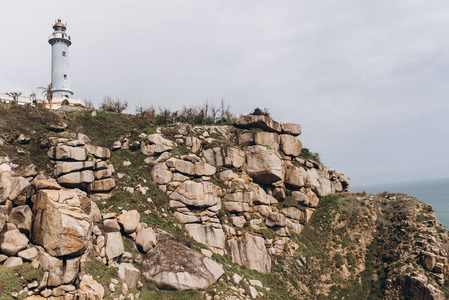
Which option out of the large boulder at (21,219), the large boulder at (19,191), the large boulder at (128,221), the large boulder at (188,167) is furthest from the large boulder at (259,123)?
the large boulder at (21,219)

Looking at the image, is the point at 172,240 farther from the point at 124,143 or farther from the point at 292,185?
the point at 292,185

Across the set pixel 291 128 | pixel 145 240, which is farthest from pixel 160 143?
pixel 291 128

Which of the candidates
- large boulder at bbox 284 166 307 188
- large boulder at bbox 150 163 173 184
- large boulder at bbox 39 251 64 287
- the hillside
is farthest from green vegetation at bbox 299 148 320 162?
large boulder at bbox 39 251 64 287

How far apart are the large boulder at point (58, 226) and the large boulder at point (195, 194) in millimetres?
13581

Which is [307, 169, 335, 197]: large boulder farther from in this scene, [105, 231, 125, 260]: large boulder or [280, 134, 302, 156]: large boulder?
[105, 231, 125, 260]: large boulder

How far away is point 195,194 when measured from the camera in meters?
29.4

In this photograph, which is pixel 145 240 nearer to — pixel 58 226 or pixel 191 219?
pixel 191 219

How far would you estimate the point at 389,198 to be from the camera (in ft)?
136

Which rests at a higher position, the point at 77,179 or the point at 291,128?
the point at 291,128

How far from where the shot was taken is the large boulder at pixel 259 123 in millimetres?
39250

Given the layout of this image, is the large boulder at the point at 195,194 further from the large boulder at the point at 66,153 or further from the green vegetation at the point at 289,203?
the green vegetation at the point at 289,203

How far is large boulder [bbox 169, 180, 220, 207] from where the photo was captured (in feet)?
95.1

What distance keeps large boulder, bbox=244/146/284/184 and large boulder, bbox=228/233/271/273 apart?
8643 mm

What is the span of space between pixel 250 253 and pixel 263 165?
1178 cm
